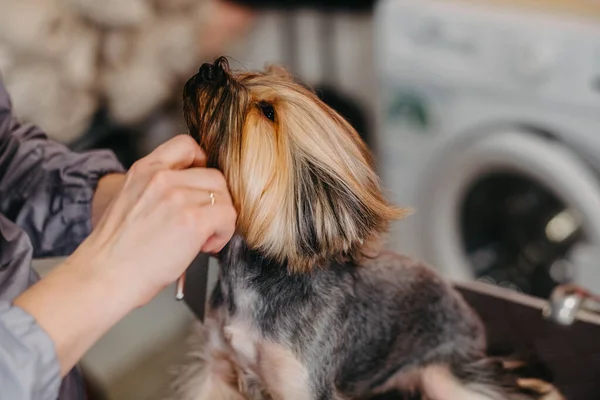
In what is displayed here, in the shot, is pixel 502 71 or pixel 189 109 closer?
pixel 189 109

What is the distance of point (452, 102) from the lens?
1593 millimetres

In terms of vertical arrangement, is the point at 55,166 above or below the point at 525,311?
above

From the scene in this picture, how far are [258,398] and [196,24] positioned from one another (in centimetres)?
112

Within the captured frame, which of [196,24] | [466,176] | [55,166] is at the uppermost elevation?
[196,24]

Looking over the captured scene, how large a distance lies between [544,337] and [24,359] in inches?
22.2

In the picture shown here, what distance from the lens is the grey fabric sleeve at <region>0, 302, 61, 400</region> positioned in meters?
0.50

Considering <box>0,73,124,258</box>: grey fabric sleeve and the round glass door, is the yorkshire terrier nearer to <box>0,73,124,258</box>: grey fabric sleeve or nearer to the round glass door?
<box>0,73,124,258</box>: grey fabric sleeve

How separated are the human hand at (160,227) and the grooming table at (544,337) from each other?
1.17ft

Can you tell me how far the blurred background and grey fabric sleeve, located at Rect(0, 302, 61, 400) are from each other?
0.70 meters

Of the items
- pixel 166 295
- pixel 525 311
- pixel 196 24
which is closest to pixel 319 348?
pixel 166 295

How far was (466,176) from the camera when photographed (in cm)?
156

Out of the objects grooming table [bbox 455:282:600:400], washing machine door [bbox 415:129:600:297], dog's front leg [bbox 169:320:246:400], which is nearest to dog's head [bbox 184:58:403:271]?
dog's front leg [bbox 169:320:246:400]

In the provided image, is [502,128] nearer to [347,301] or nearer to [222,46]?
[222,46]

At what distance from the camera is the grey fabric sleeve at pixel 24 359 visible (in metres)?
0.50
